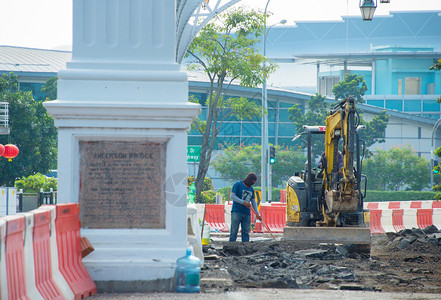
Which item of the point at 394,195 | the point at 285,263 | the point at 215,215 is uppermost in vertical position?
the point at 285,263

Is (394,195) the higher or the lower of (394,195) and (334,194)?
the lower

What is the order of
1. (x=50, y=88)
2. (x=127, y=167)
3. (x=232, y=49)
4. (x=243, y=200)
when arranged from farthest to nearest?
(x=50, y=88), (x=232, y=49), (x=243, y=200), (x=127, y=167)

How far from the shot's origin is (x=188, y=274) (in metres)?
8.44

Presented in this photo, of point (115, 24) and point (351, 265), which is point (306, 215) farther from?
point (115, 24)

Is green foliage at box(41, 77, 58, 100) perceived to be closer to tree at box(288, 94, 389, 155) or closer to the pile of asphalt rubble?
tree at box(288, 94, 389, 155)

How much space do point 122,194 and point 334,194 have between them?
8232 mm

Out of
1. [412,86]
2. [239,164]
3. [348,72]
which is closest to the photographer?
[239,164]

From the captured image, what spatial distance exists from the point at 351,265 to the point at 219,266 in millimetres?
3172

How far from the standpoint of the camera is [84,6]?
909cm

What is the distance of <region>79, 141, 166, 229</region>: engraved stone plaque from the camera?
341 inches

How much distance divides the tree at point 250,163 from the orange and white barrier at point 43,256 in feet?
158

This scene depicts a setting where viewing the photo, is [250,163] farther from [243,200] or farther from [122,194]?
[122,194]

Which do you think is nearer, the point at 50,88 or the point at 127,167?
the point at 127,167

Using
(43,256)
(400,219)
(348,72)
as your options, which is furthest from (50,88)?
(43,256)
